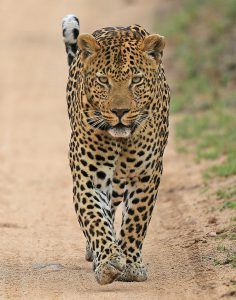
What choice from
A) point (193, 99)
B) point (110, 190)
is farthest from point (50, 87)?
point (110, 190)

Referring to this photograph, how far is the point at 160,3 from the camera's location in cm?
2639

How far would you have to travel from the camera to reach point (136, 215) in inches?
339

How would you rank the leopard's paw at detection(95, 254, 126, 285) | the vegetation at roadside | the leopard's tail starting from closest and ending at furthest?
the leopard's paw at detection(95, 254, 126, 285), the leopard's tail, the vegetation at roadside

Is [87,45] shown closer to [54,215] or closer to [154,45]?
[154,45]

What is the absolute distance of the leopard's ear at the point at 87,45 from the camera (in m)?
8.31

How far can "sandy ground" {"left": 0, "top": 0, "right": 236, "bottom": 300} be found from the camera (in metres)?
8.25

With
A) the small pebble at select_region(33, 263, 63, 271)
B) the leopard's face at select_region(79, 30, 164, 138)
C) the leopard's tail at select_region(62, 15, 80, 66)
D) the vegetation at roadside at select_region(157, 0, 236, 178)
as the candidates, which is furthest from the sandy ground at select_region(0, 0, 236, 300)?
the leopard's tail at select_region(62, 15, 80, 66)

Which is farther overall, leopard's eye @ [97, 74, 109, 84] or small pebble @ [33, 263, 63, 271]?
small pebble @ [33, 263, 63, 271]

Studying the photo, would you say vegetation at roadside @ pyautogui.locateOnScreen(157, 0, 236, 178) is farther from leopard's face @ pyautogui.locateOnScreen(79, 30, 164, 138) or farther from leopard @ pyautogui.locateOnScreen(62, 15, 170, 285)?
leopard's face @ pyautogui.locateOnScreen(79, 30, 164, 138)

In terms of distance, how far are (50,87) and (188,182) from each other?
778 centimetres

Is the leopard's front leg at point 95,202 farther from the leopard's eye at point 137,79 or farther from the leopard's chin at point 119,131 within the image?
the leopard's eye at point 137,79

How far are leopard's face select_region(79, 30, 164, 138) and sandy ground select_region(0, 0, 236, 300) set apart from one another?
4.01ft

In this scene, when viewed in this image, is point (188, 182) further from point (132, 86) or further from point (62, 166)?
point (132, 86)

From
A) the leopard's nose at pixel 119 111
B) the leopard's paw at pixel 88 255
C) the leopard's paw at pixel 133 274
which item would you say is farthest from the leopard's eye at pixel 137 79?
the leopard's paw at pixel 88 255
